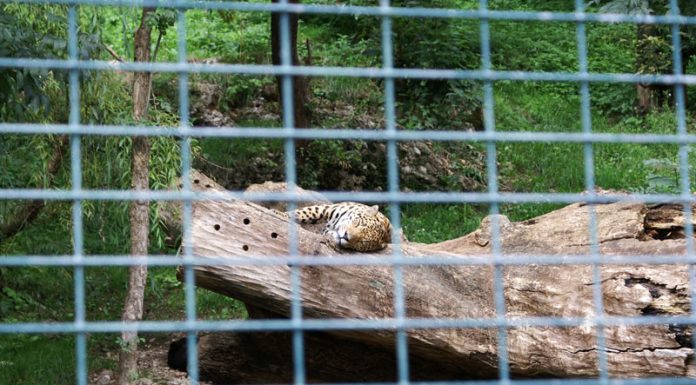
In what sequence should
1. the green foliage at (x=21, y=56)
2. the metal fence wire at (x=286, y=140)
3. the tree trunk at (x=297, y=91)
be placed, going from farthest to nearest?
the tree trunk at (x=297, y=91) < the green foliage at (x=21, y=56) < the metal fence wire at (x=286, y=140)

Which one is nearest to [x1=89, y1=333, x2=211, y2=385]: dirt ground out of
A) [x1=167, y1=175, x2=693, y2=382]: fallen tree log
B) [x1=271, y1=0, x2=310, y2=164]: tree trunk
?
[x1=167, y1=175, x2=693, y2=382]: fallen tree log

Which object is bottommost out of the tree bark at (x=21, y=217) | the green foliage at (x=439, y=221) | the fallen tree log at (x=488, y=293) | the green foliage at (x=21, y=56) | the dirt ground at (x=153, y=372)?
the dirt ground at (x=153, y=372)

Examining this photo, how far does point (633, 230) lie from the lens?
6168 millimetres

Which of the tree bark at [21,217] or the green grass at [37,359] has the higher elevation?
the tree bark at [21,217]

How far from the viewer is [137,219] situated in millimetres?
6383

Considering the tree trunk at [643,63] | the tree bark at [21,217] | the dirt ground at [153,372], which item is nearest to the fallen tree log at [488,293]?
the dirt ground at [153,372]

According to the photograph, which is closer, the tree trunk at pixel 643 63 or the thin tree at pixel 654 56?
the thin tree at pixel 654 56

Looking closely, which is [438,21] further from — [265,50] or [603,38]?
[603,38]

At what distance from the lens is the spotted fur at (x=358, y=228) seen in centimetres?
646

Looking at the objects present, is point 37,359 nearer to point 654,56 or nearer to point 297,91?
point 297,91

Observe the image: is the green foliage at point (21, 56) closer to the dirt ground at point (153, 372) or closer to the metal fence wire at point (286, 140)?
the dirt ground at point (153, 372)

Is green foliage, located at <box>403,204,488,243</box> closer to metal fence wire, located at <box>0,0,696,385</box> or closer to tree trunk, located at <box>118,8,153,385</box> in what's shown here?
tree trunk, located at <box>118,8,153,385</box>

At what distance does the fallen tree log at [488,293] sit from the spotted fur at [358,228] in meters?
0.28

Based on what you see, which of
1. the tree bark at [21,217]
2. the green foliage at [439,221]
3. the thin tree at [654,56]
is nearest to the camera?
the tree bark at [21,217]
